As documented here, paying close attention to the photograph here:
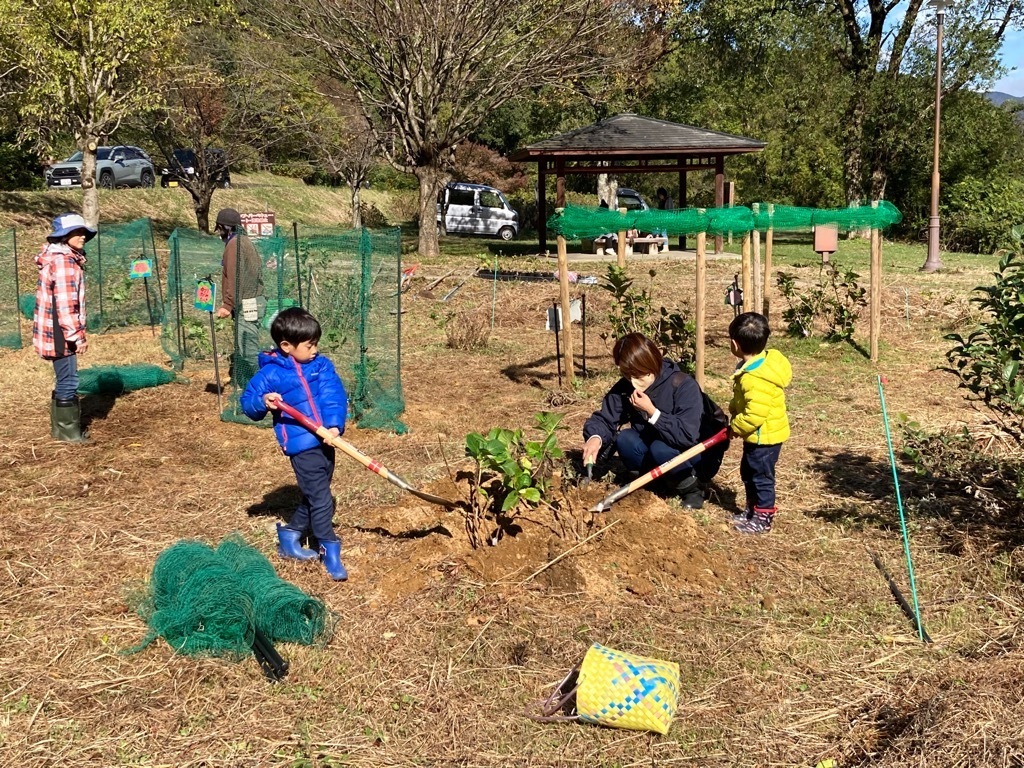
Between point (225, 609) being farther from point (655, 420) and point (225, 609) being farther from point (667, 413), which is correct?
point (667, 413)

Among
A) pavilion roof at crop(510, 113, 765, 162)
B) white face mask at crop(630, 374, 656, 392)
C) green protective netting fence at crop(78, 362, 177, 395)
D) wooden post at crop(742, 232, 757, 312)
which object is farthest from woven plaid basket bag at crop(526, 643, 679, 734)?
A: pavilion roof at crop(510, 113, 765, 162)

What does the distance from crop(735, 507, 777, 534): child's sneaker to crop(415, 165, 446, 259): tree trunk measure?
50.7ft

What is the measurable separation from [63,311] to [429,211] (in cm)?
1393

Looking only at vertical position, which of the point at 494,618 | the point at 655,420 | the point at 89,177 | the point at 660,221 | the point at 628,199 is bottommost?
the point at 494,618

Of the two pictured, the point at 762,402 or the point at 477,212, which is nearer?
the point at 762,402

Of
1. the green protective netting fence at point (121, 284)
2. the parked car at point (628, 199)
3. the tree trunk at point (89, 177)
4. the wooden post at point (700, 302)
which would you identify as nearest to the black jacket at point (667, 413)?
the wooden post at point (700, 302)

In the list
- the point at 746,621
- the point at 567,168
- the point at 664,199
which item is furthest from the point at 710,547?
the point at 664,199

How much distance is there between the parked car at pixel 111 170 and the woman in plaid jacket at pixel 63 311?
21.2m

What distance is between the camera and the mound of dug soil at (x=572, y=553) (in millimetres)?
4422

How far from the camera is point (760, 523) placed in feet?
16.9

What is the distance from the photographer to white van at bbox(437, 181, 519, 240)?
27.1 m

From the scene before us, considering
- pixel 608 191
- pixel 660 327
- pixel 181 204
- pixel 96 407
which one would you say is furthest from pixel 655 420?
pixel 181 204

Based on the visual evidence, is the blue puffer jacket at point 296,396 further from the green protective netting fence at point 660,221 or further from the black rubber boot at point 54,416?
the green protective netting fence at point 660,221

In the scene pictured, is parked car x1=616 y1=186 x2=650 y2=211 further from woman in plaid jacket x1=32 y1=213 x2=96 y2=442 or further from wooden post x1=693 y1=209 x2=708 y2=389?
woman in plaid jacket x1=32 y1=213 x2=96 y2=442
